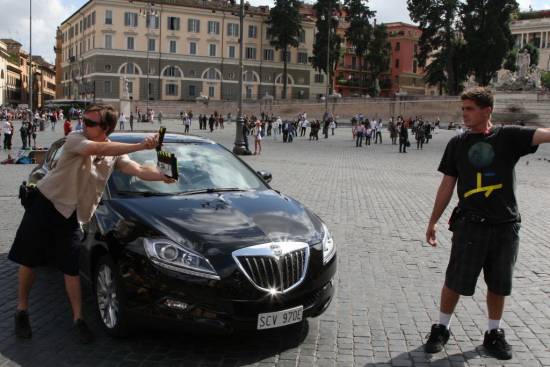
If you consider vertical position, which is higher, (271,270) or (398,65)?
(398,65)

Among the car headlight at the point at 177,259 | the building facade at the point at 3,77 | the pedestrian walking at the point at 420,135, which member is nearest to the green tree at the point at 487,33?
the pedestrian walking at the point at 420,135

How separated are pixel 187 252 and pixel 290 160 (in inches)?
788

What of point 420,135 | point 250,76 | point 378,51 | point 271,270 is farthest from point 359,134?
point 250,76

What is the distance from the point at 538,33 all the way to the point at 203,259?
120m

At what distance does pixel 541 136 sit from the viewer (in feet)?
13.7

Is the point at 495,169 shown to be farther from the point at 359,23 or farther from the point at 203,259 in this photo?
the point at 359,23

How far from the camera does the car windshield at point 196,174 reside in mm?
5383

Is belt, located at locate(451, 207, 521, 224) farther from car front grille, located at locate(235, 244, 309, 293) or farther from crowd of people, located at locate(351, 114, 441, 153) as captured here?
crowd of people, located at locate(351, 114, 441, 153)

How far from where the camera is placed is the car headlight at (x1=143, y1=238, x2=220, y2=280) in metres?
4.25

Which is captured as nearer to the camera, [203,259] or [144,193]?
[203,259]

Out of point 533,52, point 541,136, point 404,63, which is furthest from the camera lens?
point 404,63

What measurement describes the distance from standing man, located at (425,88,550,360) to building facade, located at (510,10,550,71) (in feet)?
377

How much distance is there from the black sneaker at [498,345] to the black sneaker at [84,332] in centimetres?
304

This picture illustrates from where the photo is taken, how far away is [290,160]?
24.2 metres
